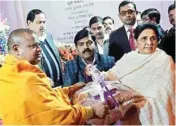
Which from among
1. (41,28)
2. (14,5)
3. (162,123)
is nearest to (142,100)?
(162,123)

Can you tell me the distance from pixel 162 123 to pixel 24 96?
27.8 inches

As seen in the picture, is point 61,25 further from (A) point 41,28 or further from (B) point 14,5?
(B) point 14,5

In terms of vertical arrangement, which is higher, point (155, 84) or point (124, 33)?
point (124, 33)

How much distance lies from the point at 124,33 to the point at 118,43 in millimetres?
61

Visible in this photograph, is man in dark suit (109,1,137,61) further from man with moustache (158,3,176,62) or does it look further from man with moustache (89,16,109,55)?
man with moustache (158,3,176,62)

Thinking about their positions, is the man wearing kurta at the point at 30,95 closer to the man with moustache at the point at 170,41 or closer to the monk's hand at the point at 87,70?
the monk's hand at the point at 87,70

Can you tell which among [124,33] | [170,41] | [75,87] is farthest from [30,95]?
[170,41]

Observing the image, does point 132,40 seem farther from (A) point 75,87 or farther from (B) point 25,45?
(B) point 25,45

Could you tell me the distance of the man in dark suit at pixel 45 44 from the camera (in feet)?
6.82

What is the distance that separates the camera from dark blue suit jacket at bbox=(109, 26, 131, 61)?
1.93m

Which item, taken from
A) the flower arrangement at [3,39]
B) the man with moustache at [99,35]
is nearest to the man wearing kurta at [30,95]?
the flower arrangement at [3,39]

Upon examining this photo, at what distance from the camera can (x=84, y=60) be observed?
79.1 inches

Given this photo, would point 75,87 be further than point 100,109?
Yes

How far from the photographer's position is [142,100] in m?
1.88
